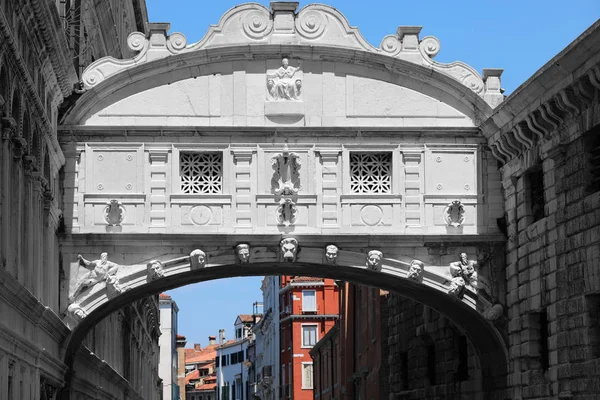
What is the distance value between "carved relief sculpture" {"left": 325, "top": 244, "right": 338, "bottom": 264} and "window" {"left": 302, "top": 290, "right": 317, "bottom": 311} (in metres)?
55.1

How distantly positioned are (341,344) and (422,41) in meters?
28.5

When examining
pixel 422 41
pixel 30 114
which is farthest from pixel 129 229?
pixel 422 41

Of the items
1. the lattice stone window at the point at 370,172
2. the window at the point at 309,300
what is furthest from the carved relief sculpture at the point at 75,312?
the window at the point at 309,300

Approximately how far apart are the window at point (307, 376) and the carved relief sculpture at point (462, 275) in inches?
2100

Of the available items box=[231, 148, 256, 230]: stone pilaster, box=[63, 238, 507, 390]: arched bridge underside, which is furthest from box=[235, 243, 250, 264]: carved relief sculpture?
box=[231, 148, 256, 230]: stone pilaster

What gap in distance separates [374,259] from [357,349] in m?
21.9

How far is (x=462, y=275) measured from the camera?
26672mm

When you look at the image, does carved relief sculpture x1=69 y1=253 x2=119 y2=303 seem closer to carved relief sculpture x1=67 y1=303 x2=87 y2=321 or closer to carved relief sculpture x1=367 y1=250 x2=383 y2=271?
carved relief sculpture x1=67 y1=303 x2=87 y2=321

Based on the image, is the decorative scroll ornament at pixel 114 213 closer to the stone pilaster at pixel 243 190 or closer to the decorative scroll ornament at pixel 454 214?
the stone pilaster at pixel 243 190

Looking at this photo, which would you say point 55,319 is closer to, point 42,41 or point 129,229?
point 129,229

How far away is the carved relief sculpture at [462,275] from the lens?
1045 inches

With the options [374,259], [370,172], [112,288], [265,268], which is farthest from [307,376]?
[112,288]

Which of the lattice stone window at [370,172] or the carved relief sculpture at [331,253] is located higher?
the lattice stone window at [370,172]

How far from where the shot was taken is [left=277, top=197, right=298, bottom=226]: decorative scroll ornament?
2648 cm
